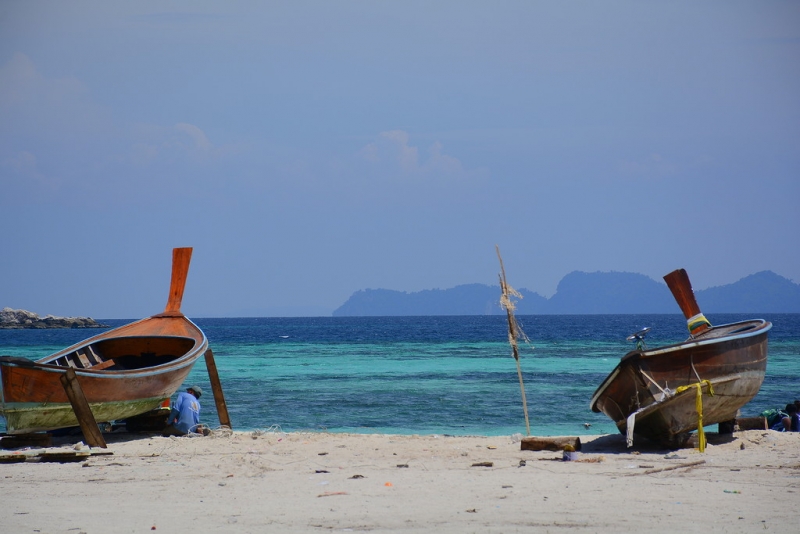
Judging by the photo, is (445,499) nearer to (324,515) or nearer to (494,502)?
(494,502)

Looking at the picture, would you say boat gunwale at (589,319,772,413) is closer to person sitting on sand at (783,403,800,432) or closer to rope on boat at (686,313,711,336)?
rope on boat at (686,313,711,336)

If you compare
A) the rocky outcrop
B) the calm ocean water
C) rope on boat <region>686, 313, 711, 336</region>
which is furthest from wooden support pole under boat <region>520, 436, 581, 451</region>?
the rocky outcrop

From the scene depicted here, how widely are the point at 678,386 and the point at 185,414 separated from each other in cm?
800

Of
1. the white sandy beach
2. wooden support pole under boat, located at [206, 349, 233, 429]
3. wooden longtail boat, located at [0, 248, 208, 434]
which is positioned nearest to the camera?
the white sandy beach

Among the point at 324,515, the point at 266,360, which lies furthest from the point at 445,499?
the point at 266,360

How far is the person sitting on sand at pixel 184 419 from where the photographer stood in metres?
13.7

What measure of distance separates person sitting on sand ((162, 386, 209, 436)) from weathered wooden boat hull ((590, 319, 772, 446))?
6739mm

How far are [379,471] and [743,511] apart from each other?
14.3ft

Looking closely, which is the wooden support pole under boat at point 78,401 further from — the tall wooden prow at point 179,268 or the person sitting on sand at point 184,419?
the tall wooden prow at point 179,268

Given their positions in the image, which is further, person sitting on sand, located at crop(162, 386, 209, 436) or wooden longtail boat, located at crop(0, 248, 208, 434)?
person sitting on sand, located at crop(162, 386, 209, 436)

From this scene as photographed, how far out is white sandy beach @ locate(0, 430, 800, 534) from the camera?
6.89 metres

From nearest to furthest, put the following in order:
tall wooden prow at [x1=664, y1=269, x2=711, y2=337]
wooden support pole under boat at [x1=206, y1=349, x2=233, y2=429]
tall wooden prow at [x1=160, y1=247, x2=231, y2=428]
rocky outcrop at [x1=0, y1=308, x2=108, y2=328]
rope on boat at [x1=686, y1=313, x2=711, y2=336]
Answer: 1. rope on boat at [x1=686, y1=313, x2=711, y2=336]
2. tall wooden prow at [x1=664, y1=269, x2=711, y2=337]
3. wooden support pole under boat at [x1=206, y1=349, x2=233, y2=429]
4. tall wooden prow at [x1=160, y1=247, x2=231, y2=428]
5. rocky outcrop at [x1=0, y1=308, x2=108, y2=328]

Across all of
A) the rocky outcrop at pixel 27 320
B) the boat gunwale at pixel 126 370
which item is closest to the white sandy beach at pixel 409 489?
the boat gunwale at pixel 126 370

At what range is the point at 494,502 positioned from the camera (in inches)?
302
